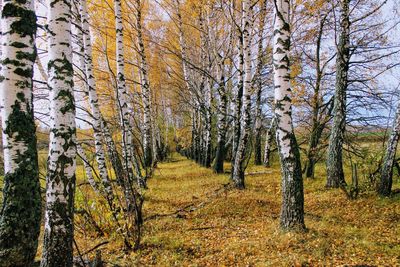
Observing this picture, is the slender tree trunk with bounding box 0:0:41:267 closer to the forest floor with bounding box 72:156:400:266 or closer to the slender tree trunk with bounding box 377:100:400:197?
the forest floor with bounding box 72:156:400:266

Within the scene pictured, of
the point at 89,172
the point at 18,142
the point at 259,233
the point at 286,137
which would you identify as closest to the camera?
the point at 18,142

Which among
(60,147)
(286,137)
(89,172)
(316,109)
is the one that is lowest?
(89,172)

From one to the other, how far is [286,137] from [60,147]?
3.93 meters

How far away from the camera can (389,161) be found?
24.5 feet

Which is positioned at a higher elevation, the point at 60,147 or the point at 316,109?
the point at 316,109

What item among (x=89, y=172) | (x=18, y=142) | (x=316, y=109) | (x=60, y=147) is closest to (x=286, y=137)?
(x=60, y=147)

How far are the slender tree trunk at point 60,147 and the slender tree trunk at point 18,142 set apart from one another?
0.52 m

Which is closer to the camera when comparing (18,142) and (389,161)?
(18,142)

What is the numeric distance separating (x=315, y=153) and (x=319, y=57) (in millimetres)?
4512

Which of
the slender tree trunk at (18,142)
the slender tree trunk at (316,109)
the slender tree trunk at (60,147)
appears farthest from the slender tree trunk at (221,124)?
the slender tree trunk at (18,142)

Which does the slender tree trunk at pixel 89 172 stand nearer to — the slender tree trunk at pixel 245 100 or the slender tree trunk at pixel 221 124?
the slender tree trunk at pixel 245 100

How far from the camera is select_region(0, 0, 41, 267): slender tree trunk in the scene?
115 inches

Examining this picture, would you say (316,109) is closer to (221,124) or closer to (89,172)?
(221,124)

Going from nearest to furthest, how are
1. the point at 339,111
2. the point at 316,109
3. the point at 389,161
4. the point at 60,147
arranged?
the point at 60,147
the point at 389,161
the point at 339,111
the point at 316,109
